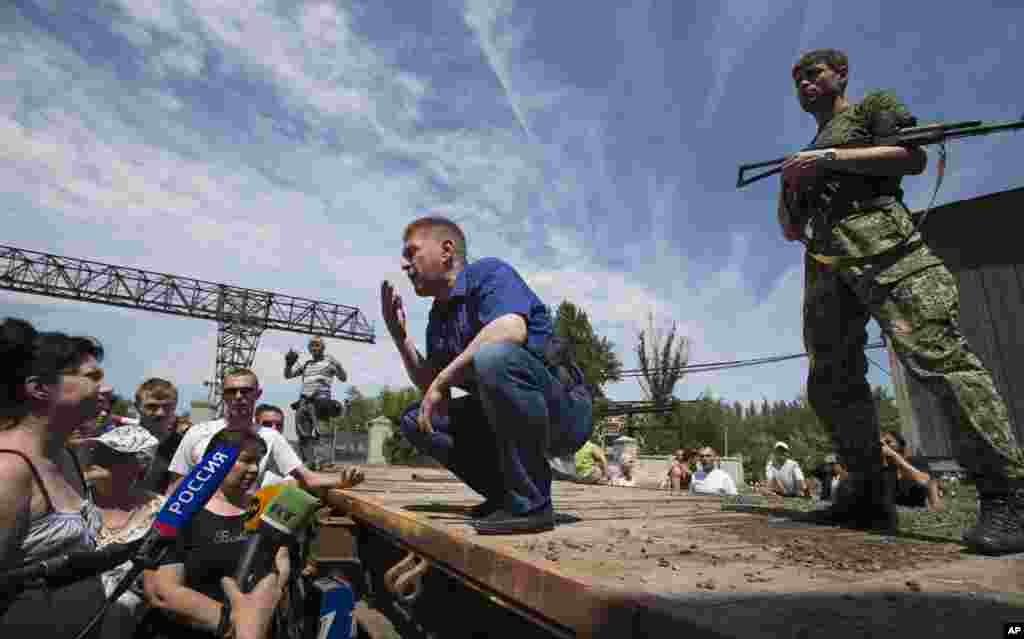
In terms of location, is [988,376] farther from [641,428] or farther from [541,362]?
[641,428]

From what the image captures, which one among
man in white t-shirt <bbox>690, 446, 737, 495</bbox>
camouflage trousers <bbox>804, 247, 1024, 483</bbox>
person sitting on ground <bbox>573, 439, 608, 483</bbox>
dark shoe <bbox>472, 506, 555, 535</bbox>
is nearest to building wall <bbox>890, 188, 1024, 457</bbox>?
man in white t-shirt <bbox>690, 446, 737, 495</bbox>

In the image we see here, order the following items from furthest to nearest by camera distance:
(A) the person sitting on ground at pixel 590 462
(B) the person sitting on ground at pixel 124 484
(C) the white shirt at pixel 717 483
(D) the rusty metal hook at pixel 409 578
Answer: (A) the person sitting on ground at pixel 590 462 < (C) the white shirt at pixel 717 483 < (B) the person sitting on ground at pixel 124 484 < (D) the rusty metal hook at pixel 409 578

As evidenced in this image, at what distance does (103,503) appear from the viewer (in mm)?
3131

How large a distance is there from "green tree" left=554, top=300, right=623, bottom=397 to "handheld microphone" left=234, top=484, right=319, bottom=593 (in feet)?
105

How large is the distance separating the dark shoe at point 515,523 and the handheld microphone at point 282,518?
3.49 feet

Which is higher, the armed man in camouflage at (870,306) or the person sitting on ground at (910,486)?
the armed man in camouflage at (870,306)

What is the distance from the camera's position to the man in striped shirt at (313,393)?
8336 mm

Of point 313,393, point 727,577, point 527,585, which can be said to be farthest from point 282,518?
point 313,393

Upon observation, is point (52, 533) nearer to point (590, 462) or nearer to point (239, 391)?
point (239, 391)

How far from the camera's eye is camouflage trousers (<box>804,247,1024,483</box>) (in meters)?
1.84

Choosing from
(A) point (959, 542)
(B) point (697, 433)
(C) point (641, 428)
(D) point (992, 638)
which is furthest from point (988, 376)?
(B) point (697, 433)

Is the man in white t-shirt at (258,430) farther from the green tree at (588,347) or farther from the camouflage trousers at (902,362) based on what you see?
the green tree at (588,347)

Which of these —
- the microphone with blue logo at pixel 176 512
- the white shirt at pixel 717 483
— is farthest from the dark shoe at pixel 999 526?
the white shirt at pixel 717 483

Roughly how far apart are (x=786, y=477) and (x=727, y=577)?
949cm
